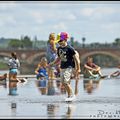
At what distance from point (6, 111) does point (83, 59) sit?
9232 centimetres

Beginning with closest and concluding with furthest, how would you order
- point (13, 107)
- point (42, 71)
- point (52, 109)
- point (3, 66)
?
1. point (52, 109)
2. point (13, 107)
3. point (42, 71)
4. point (3, 66)

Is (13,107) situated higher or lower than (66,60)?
lower

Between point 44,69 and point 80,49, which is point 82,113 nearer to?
point 44,69

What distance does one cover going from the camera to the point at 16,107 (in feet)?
42.3

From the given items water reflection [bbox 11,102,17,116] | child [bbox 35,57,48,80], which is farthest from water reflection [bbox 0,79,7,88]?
water reflection [bbox 11,102,17,116]

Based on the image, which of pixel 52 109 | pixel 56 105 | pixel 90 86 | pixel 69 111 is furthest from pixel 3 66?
pixel 69 111

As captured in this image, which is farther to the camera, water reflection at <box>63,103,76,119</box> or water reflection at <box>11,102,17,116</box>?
water reflection at <box>11,102,17,116</box>

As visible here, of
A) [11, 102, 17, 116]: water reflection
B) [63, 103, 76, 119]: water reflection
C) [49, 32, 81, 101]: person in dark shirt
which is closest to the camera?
Result: [63, 103, 76, 119]: water reflection

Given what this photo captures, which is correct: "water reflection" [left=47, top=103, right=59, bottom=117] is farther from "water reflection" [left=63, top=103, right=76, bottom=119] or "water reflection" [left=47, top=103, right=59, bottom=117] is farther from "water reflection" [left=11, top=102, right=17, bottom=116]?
"water reflection" [left=11, top=102, right=17, bottom=116]

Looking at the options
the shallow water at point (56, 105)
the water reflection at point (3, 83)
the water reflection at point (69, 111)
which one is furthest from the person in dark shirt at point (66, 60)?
the water reflection at point (3, 83)

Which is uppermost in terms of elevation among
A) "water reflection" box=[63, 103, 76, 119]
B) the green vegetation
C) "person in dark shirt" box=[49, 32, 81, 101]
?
the green vegetation

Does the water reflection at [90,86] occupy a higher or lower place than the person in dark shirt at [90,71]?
lower

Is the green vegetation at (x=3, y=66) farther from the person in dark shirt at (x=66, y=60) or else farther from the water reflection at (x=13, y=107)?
the water reflection at (x=13, y=107)

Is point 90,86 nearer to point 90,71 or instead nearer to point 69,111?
point 90,71
